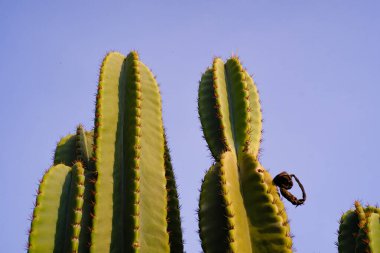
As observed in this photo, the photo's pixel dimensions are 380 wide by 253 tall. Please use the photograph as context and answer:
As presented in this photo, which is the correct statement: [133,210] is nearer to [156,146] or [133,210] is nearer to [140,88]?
[156,146]

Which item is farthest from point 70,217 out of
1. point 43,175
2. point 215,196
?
point 215,196

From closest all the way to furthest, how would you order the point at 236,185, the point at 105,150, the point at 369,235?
the point at 236,185
the point at 369,235
the point at 105,150

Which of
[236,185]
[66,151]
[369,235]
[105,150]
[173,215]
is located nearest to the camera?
[236,185]

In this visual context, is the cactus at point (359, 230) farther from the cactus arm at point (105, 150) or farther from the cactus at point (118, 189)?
the cactus arm at point (105, 150)

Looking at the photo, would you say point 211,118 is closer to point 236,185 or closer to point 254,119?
point 254,119

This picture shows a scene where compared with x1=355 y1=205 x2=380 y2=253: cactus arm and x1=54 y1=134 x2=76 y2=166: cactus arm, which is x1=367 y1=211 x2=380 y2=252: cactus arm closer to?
x1=355 y1=205 x2=380 y2=253: cactus arm

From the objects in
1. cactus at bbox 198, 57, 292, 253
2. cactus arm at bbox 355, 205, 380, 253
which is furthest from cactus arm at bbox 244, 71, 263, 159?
cactus arm at bbox 355, 205, 380, 253

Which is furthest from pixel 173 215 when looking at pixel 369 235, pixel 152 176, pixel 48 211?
pixel 369 235
